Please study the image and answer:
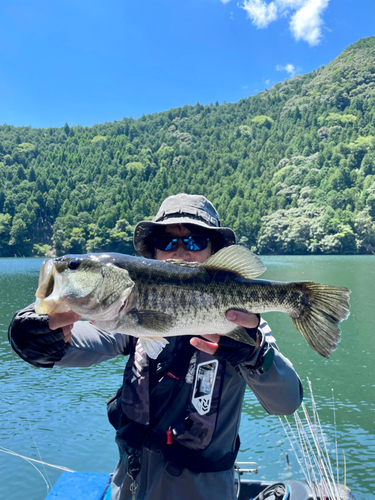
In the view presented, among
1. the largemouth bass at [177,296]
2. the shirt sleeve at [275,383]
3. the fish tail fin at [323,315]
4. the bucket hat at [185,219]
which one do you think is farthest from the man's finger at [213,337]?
Result: the bucket hat at [185,219]

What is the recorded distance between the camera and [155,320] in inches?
113

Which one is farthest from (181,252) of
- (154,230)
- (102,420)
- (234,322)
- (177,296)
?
(102,420)

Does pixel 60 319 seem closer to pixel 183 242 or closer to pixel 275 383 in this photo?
pixel 183 242

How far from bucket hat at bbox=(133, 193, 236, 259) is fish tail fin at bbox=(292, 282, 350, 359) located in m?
1.29

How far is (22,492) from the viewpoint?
948 centimetres

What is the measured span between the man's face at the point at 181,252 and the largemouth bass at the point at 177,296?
0.84 m

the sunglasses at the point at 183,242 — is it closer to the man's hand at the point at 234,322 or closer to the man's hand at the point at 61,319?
the man's hand at the point at 234,322

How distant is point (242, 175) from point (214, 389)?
604 feet

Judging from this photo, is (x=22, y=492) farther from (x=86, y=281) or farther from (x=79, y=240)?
(x=79, y=240)

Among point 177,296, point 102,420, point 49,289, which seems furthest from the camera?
point 102,420

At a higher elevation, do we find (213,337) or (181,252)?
(181,252)

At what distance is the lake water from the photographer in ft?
34.1

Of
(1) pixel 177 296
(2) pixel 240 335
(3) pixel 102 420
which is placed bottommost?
(3) pixel 102 420

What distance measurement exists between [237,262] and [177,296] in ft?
1.89
